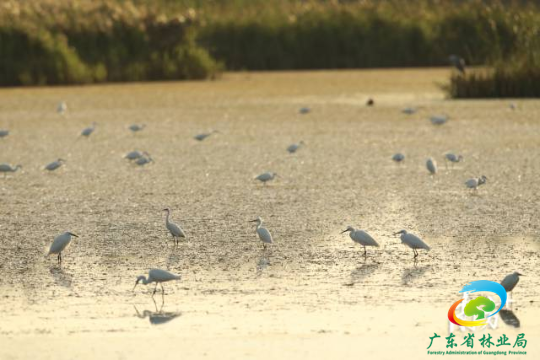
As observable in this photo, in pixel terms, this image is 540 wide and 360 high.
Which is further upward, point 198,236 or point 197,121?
point 198,236

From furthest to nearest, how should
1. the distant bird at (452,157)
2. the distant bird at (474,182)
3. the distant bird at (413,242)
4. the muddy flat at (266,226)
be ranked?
the distant bird at (452,157) → the distant bird at (474,182) → the distant bird at (413,242) → the muddy flat at (266,226)

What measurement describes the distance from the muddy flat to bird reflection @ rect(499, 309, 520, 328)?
0.11ft

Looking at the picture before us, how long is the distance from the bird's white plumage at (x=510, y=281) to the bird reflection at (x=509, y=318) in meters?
0.16

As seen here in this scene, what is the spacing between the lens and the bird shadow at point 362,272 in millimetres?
6473

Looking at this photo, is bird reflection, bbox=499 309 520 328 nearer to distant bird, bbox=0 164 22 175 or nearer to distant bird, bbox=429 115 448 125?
distant bird, bbox=0 164 22 175

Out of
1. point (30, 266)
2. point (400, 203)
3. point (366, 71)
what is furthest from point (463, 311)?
point (366, 71)

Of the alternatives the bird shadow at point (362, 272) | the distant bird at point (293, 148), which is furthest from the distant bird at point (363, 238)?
the distant bird at point (293, 148)

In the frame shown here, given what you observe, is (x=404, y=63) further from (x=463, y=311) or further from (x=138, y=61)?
(x=463, y=311)

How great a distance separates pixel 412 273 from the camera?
21.8ft

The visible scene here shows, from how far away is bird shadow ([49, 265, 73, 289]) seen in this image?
6501 millimetres

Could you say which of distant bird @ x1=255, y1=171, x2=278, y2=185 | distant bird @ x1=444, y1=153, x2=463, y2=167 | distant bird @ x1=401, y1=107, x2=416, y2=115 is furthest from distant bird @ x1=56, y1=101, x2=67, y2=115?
distant bird @ x1=255, y1=171, x2=278, y2=185

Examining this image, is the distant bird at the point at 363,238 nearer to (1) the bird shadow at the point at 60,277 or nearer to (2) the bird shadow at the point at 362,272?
(2) the bird shadow at the point at 362,272

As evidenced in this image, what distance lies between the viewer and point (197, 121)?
16594 millimetres

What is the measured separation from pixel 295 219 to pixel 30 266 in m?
2.23
